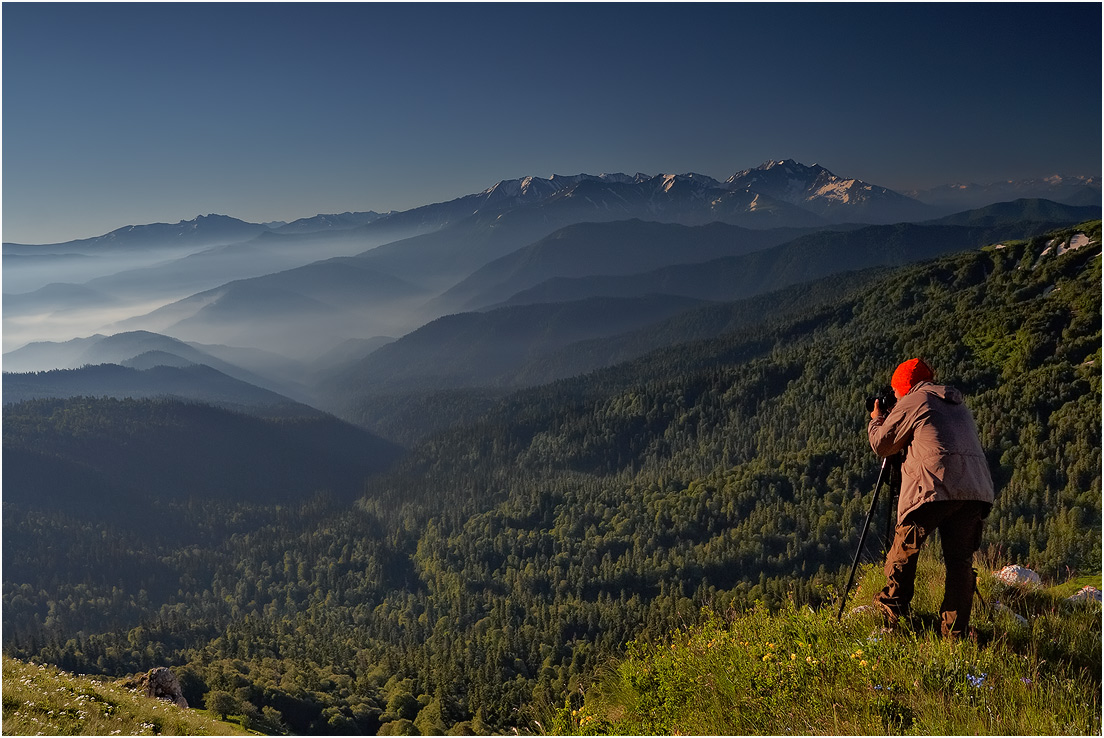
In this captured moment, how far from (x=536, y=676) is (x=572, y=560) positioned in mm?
48578

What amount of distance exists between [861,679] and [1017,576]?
19.1ft

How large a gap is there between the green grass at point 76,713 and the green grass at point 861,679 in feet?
26.5

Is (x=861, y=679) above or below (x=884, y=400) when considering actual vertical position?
below

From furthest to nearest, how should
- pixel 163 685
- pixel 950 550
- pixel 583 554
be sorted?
pixel 583 554
pixel 163 685
pixel 950 550

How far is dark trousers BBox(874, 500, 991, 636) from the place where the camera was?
633cm

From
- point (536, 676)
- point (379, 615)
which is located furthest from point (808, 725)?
point (379, 615)

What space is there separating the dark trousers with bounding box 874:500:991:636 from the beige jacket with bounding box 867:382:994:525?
175 millimetres

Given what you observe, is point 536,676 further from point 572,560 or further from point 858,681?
point 858,681

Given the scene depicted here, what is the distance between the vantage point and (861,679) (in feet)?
17.7

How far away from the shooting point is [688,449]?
655 ft

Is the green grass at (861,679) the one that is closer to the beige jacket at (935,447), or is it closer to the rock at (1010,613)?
the rock at (1010,613)

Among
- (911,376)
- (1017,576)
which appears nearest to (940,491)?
(911,376)

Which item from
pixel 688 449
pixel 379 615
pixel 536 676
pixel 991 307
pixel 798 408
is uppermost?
pixel 991 307

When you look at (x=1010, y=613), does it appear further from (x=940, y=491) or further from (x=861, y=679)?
(x=861, y=679)
